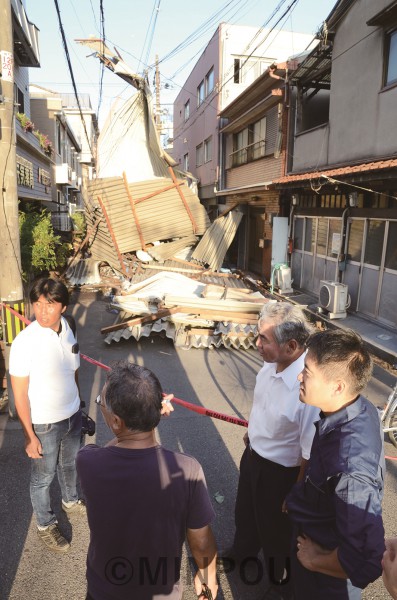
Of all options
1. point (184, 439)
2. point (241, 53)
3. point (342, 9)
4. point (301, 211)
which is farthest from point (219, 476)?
point (241, 53)

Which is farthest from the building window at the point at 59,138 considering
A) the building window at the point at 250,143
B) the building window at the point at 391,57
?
the building window at the point at 391,57

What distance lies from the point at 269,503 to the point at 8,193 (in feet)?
14.1

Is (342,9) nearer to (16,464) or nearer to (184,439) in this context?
(184,439)

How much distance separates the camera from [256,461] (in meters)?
2.54

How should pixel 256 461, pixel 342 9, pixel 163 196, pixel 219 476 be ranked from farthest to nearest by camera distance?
pixel 163 196 → pixel 342 9 → pixel 219 476 → pixel 256 461

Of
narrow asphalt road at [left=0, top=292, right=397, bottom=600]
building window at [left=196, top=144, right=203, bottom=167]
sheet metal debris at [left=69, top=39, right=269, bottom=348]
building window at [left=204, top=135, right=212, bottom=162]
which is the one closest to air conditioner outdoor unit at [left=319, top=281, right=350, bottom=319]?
sheet metal debris at [left=69, top=39, right=269, bottom=348]

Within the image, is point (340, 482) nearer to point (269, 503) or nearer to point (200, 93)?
point (269, 503)

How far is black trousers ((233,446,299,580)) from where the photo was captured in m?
2.44

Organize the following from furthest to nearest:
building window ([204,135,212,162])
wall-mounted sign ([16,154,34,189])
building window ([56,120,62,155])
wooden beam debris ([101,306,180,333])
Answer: building window ([56,120,62,155]) → building window ([204,135,212,162]) → wall-mounted sign ([16,154,34,189]) → wooden beam debris ([101,306,180,333])

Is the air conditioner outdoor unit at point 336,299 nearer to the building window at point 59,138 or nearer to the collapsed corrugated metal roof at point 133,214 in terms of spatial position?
the collapsed corrugated metal roof at point 133,214

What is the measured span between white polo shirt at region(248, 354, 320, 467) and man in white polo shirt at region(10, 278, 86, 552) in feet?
4.72

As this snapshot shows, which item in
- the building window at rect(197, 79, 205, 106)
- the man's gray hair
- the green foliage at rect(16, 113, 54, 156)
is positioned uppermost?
the building window at rect(197, 79, 205, 106)

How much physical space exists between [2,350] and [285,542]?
4.36 m

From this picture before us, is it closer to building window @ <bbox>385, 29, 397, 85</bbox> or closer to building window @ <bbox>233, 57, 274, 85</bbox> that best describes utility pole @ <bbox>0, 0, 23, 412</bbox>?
building window @ <bbox>385, 29, 397, 85</bbox>
